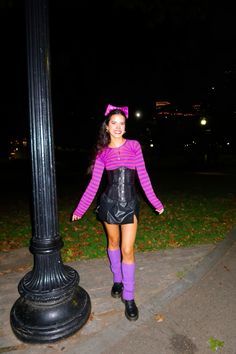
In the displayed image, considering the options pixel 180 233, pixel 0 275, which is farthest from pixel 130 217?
pixel 180 233

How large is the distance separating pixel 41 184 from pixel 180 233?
3927mm

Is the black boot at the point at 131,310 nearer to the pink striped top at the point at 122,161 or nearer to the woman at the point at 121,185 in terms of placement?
the woman at the point at 121,185

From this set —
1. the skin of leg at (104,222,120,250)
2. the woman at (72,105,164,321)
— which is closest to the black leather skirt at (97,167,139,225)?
the woman at (72,105,164,321)

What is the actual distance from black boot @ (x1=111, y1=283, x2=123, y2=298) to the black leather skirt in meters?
1.03

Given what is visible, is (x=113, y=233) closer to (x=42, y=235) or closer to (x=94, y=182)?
(x=94, y=182)

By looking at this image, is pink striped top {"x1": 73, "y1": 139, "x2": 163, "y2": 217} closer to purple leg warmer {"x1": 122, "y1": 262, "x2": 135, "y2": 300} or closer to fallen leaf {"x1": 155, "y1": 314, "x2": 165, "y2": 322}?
purple leg warmer {"x1": 122, "y1": 262, "x2": 135, "y2": 300}

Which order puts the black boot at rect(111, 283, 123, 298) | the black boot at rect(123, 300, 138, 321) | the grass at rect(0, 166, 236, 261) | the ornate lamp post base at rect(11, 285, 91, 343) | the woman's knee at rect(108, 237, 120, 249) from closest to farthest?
the ornate lamp post base at rect(11, 285, 91, 343), the black boot at rect(123, 300, 138, 321), the woman's knee at rect(108, 237, 120, 249), the black boot at rect(111, 283, 123, 298), the grass at rect(0, 166, 236, 261)

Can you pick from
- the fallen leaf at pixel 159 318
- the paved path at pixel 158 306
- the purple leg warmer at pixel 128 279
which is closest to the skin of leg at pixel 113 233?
the purple leg warmer at pixel 128 279

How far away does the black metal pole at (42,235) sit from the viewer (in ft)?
9.70

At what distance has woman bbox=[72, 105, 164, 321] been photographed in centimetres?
330

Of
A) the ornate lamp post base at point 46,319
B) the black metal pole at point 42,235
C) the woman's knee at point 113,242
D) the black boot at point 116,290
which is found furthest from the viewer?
the black boot at point 116,290

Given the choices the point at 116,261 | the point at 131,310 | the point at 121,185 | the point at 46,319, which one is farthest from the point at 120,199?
the point at 46,319

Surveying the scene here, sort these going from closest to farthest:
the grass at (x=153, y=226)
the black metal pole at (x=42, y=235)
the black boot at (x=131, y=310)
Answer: the black metal pole at (x=42, y=235)
the black boot at (x=131, y=310)
the grass at (x=153, y=226)

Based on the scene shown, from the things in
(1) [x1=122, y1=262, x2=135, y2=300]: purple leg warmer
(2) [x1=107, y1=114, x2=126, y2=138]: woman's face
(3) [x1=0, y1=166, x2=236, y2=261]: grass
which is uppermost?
(2) [x1=107, y1=114, x2=126, y2=138]: woman's face
